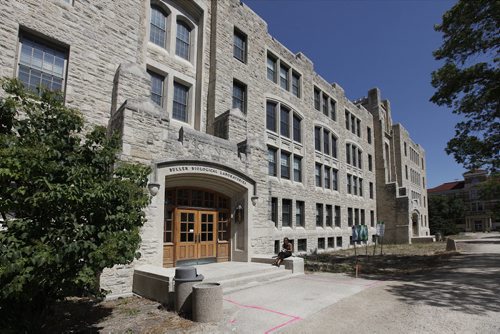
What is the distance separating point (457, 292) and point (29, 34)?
16.3m

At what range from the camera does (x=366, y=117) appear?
115 ft

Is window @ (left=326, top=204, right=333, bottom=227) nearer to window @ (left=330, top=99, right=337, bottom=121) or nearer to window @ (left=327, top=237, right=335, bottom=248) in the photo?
window @ (left=327, top=237, right=335, bottom=248)

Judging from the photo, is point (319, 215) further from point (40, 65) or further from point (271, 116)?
point (40, 65)

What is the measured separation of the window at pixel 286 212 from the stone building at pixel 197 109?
71mm

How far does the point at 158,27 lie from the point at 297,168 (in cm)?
1349

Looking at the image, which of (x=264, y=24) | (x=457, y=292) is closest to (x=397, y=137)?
(x=264, y=24)

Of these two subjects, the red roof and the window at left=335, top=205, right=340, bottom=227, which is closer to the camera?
the window at left=335, top=205, right=340, bottom=227

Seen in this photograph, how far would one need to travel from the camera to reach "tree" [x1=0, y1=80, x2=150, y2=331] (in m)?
4.54

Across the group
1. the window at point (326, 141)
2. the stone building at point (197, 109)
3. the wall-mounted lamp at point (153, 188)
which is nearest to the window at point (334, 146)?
the window at point (326, 141)

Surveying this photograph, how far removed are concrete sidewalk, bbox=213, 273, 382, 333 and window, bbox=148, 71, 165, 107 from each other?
9621mm

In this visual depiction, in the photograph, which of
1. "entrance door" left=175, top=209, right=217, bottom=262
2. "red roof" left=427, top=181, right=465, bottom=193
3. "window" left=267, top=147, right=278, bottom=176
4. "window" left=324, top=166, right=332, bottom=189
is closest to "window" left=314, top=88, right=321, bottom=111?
"window" left=324, top=166, right=332, bottom=189

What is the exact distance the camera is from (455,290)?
930 centimetres

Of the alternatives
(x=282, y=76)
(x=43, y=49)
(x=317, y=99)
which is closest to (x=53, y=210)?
(x=43, y=49)

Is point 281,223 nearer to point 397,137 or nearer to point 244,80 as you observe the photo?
point 244,80
